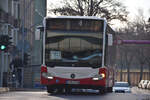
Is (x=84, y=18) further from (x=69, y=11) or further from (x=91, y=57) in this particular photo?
(x=69, y=11)

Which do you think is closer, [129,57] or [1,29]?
[1,29]

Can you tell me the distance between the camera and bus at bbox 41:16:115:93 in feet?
83.8

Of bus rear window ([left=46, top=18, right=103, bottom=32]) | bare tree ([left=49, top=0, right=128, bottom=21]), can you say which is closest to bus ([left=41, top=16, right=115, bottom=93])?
bus rear window ([left=46, top=18, right=103, bottom=32])

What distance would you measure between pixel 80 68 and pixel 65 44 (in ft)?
3.68

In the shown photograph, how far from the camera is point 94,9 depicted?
6581 centimetres

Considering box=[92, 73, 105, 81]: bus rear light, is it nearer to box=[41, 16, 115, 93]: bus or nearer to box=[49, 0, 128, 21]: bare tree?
box=[41, 16, 115, 93]: bus

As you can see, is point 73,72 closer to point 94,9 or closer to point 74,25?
point 74,25

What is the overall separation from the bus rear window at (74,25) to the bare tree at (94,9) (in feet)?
130

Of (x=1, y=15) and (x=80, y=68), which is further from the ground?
(x=1, y=15)

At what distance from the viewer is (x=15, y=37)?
62.9 meters

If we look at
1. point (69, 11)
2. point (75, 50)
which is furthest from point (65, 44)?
point (69, 11)

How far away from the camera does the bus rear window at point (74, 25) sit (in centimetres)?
2583

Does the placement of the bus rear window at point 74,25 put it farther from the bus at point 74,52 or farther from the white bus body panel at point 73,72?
the white bus body panel at point 73,72

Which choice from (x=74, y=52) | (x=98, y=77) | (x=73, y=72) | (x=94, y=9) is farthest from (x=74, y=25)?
(x=94, y=9)
